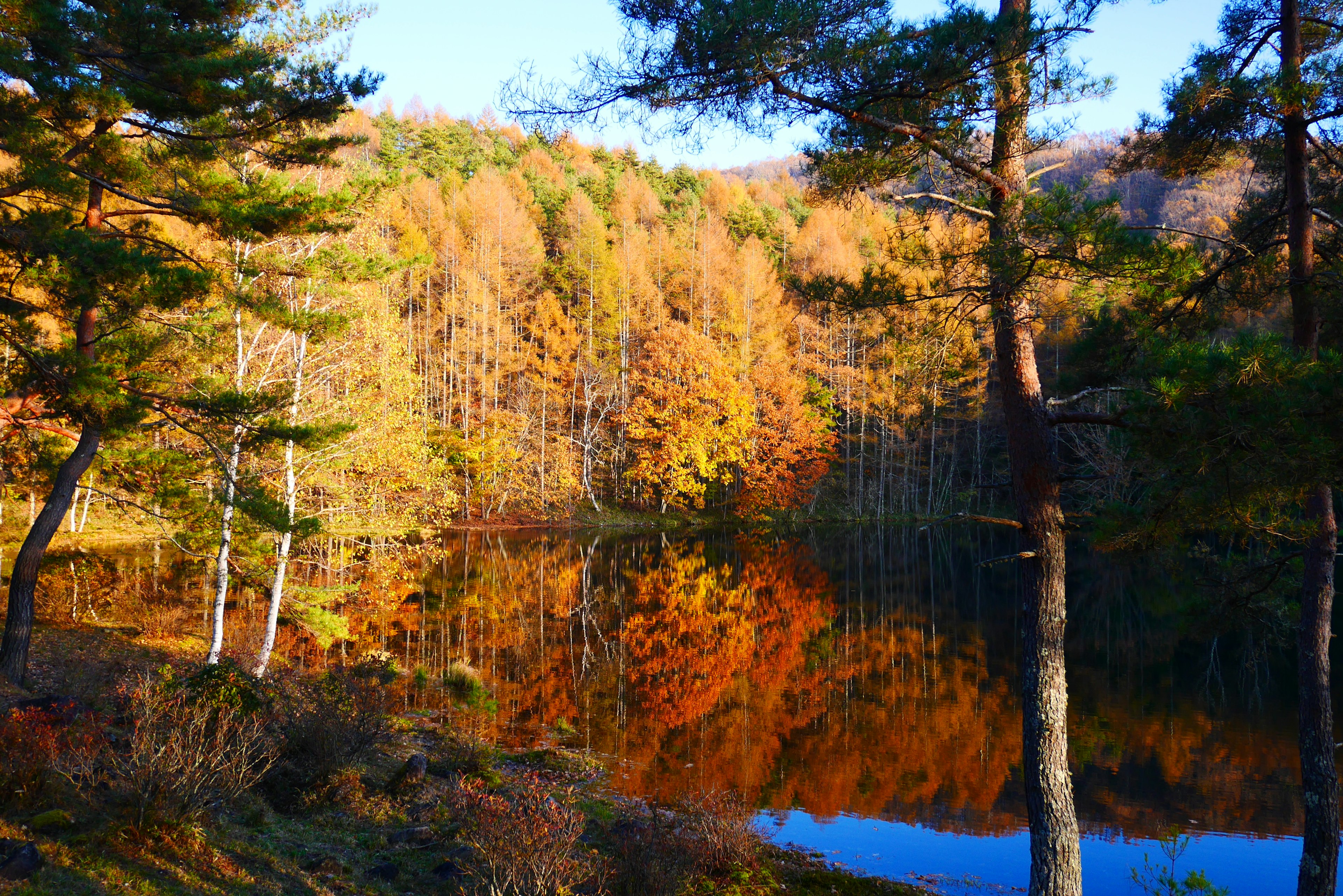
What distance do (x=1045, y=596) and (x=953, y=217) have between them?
→ 2742 mm

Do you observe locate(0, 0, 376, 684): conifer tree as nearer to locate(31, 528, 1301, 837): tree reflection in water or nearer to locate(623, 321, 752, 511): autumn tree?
locate(31, 528, 1301, 837): tree reflection in water

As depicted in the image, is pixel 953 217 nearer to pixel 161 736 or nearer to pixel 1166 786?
pixel 161 736

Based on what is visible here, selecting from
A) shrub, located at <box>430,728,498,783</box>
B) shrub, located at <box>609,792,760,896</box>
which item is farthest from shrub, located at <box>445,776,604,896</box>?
shrub, located at <box>430,728,498,783</box>

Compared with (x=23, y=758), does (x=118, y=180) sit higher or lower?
higher

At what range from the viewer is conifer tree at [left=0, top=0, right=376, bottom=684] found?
20.5ft

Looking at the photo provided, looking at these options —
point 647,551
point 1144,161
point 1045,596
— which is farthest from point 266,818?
point 647,551

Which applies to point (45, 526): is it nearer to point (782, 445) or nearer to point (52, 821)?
point (52, 821)

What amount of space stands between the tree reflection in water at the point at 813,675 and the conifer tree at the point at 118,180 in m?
3.81

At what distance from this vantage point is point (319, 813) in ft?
20.3

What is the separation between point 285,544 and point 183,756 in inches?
259

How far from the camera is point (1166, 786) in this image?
8.73m

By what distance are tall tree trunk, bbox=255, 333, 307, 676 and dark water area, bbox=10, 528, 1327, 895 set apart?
1.26ft

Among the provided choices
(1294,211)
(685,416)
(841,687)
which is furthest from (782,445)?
(1294,211)

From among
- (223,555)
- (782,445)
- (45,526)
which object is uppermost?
(782,445)
